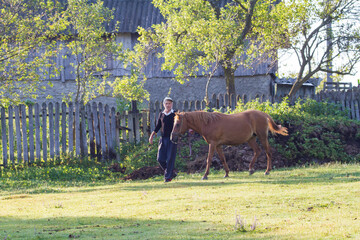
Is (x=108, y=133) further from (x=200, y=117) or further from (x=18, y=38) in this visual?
(x=200, y=117)

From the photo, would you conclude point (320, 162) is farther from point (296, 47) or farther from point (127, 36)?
point (127, 36)

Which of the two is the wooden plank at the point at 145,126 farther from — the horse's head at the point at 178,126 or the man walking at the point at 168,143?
the horse's head at the point at 178,126

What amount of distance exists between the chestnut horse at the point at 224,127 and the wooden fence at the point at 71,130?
16.9 feet

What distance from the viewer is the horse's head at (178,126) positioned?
39.6ft

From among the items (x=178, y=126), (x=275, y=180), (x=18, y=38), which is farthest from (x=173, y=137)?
(x=18, y=38)

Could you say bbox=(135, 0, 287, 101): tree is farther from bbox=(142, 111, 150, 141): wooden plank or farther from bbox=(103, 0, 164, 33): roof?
bbox=(103, 0, 164, 33): roof

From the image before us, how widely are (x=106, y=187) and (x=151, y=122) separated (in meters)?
5.37

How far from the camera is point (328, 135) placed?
1692cm

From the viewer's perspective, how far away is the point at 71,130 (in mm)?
16984

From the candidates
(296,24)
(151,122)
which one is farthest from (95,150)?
(296,24)

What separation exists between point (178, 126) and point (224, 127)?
55.4 inches

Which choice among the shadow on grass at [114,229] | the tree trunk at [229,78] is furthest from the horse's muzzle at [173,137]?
the tree trunk at [229,78]

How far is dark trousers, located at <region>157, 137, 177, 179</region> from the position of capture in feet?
41.5

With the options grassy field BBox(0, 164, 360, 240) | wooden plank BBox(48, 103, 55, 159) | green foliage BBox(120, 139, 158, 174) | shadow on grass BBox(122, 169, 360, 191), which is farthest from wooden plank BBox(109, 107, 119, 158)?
shadow on grass BBox(122, 169, 360, 191)
